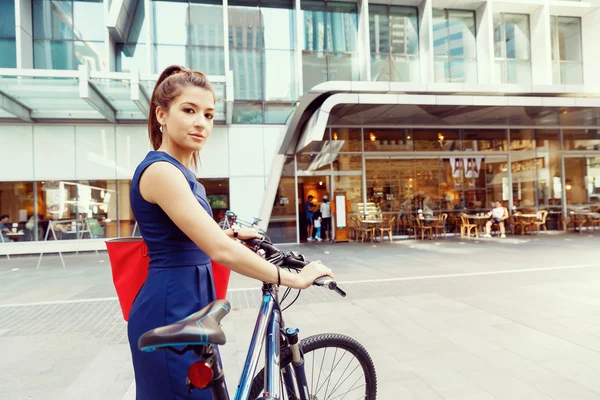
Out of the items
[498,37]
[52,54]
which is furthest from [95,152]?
[498,37]

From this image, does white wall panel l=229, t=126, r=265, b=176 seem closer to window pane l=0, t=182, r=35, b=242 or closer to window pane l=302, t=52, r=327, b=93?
window pane l=302, t=52, r=327, b=93

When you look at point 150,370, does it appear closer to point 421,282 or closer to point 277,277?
point 277,277

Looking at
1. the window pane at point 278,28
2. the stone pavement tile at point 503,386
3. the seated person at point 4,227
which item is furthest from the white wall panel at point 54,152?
the stone pavement tile at point 503,386

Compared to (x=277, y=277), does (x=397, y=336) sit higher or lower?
lower

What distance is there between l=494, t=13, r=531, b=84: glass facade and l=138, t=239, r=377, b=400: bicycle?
57.4 feet

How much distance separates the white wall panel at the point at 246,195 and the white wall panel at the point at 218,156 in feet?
1.79

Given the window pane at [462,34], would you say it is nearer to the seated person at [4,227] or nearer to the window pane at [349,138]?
the window pane at [349,138]

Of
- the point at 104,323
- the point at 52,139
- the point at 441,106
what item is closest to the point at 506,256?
the point at 441,106

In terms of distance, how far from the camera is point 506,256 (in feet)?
30.1

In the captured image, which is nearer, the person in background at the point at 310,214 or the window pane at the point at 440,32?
the person in background at the point at 310,214

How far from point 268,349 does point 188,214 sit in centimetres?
79

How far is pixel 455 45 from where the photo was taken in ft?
51.6

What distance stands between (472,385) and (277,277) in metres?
2.53

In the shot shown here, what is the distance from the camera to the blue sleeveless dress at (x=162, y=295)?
117cm
